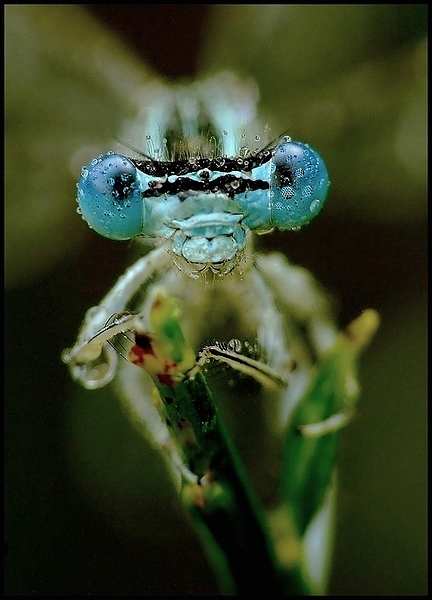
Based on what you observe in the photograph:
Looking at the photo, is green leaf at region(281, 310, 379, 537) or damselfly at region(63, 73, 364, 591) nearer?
damselfly at region(63, 73, 364, 591)

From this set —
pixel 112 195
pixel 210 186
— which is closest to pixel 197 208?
pixel 210 186

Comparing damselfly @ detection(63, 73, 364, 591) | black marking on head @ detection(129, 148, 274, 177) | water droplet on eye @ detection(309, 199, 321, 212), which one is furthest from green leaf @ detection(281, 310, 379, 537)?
black marking on head @ detection(129, 148, 274, 177)

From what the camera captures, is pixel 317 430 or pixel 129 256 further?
pixel 129 256

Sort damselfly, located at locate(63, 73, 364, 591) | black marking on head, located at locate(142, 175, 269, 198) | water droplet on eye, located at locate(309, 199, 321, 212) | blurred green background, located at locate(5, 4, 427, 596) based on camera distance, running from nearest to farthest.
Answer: damselfly, located at locate(63, 73, 364, 591)
black marking on head, located at locate(142, 175, 269, 198)
water droplet on eye, located at locate(309, 199, 321, 212)
blurred green background, located at locate(5, 4, 427, 596)

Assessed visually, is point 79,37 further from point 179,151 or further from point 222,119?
point 179,151

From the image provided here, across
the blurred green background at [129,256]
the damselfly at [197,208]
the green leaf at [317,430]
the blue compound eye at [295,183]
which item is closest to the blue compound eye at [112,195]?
the damselfly at [197,208]

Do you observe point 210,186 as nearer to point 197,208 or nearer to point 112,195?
point 197,208

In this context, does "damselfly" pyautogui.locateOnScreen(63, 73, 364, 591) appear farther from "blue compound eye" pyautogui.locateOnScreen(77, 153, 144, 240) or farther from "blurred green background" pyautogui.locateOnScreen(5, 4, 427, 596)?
"blurred green background" pyautogui.locateOnScreen(5, 4, 427, 596)
